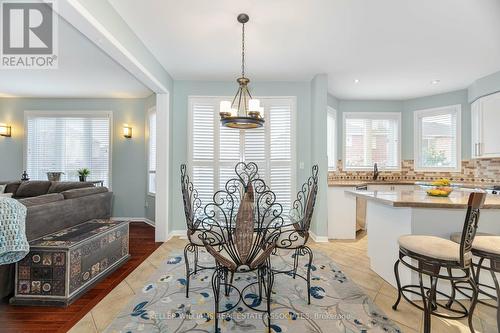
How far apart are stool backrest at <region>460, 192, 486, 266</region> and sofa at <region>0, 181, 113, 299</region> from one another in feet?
11.6

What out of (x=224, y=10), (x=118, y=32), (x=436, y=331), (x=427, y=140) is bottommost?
(x=436, y=331)

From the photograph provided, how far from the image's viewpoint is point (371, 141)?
5.31 meters

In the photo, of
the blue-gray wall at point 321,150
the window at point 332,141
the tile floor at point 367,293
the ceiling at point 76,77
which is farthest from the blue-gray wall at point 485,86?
the ceiling at point 76,77

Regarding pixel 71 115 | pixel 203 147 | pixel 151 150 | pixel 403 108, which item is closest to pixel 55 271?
pixel 203 147

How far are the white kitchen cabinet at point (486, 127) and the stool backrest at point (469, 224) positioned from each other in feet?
10.9

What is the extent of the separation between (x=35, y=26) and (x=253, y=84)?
2.95 metres

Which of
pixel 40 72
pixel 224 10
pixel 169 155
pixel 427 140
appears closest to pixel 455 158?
pixel 427 140

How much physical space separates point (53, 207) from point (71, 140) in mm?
3466

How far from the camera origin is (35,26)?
2.53 meters

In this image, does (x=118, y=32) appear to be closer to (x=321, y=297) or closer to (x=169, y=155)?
(x=169, y=155)

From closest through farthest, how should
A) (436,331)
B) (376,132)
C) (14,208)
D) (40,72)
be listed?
(436,331) < (14,208) < (40,72) < (376,132)

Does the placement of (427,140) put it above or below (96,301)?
above

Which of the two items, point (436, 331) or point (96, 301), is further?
point (96, 301)

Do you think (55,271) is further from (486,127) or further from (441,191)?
(486,127)
